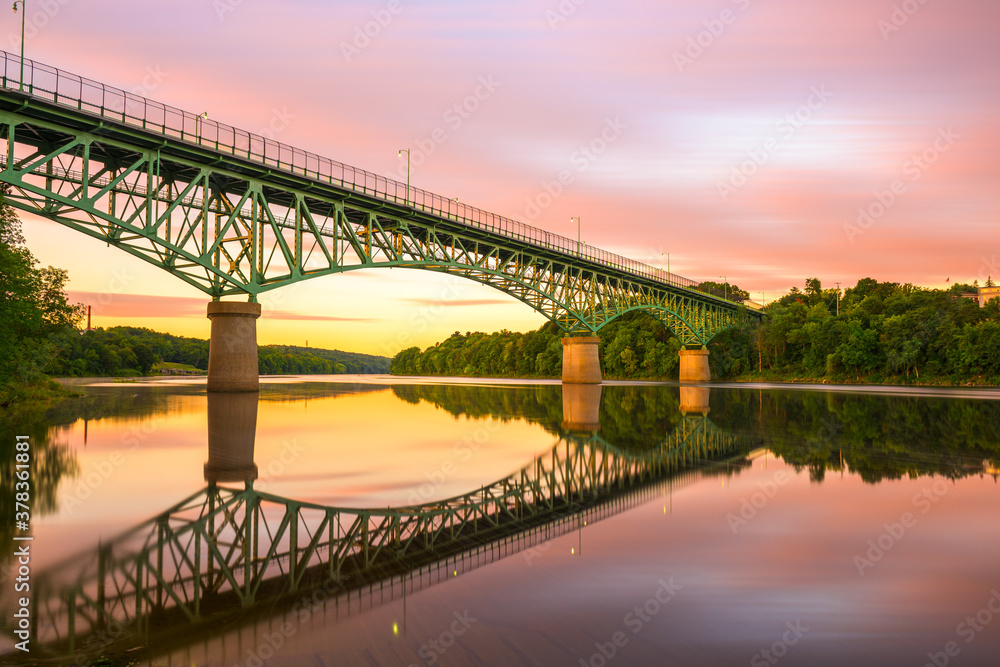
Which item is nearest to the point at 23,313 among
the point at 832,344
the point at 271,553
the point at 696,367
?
the point at 271,553

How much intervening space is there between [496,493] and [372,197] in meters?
39.7

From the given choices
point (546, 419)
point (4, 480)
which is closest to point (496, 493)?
point (4, 480)

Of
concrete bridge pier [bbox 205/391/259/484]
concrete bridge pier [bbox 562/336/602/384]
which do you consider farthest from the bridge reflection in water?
concrete bridge pier [bbox 562/336/602/384]

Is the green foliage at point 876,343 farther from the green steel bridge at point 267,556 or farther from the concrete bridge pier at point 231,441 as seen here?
the green steel bridge at point 267,556

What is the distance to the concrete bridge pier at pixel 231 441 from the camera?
13.3 metres

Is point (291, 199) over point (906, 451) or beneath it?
over

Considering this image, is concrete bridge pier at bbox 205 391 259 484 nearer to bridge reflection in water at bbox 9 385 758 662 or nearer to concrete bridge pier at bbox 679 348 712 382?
bridge reflection in water at bbox 9 385 758 662

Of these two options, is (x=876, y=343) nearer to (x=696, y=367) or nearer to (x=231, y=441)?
(x=696, y=367)

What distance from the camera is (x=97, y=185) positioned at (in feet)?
113

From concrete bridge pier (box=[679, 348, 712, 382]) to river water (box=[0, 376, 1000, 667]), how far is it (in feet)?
305

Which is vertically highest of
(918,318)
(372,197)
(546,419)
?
(372,197)

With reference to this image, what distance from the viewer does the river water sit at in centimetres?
533

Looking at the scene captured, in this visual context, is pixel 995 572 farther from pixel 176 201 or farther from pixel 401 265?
pixel 401 265

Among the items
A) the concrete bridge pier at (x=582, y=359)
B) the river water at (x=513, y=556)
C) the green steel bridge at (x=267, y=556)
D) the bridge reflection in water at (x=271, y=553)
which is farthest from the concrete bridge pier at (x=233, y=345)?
the concrete bridge pier at (x=582, y=359)
